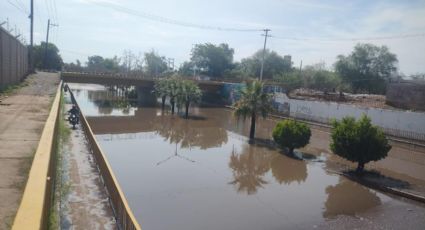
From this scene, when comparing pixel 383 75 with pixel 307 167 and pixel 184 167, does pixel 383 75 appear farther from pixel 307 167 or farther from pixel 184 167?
pixel 184 167

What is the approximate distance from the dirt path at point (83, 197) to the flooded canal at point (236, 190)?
2578 mm

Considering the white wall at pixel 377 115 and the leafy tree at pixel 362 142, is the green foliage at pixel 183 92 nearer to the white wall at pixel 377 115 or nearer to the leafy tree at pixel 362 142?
the white wall at pixel 377 115

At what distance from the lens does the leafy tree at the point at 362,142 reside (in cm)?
2122

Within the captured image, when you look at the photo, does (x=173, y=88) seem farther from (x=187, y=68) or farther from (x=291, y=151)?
(x=187, y=68)

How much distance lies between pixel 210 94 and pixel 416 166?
5109 centimetres

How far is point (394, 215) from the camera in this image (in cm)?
1630

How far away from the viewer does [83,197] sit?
10.8 meters

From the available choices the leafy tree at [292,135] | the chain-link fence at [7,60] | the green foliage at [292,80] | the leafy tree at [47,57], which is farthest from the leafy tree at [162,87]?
the leafy tree at [47,57]

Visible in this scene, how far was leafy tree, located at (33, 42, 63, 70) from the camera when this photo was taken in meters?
93.1

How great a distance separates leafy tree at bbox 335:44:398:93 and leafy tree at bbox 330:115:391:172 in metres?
48.6

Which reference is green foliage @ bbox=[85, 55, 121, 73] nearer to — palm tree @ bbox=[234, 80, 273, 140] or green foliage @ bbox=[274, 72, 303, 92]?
green foliage @ bbox=[274, 72, 303, 92]

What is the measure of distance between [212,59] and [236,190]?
290 feet

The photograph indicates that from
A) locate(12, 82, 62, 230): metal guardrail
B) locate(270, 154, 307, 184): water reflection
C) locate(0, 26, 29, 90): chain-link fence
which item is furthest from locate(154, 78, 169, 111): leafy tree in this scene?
locate(12, 82, 62, 230): metal guardrail

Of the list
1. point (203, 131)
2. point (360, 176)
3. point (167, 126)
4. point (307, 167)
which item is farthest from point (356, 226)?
point (167, 126)
